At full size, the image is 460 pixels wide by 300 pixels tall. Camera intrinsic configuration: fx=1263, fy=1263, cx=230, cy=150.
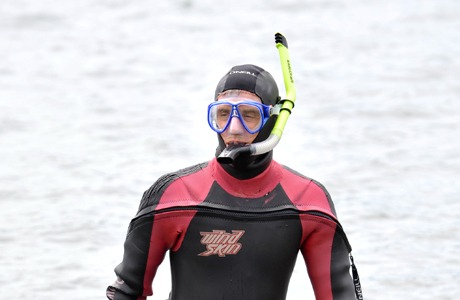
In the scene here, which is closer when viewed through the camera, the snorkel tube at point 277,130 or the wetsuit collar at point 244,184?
the snorkel tube at point 277,130

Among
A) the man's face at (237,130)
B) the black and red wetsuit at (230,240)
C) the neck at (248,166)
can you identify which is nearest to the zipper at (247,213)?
the black and red wetsuit at (230,240)

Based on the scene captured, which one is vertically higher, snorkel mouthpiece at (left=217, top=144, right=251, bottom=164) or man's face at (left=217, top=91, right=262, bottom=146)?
man's face at (left=217, top=91, right=262, bottom=146)

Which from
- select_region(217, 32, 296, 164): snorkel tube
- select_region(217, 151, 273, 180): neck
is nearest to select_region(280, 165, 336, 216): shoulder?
select_region(217, 151, 273, 180): neck

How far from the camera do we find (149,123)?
12.9 m

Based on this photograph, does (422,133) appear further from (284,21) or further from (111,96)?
(284,21)

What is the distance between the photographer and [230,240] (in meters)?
4.57

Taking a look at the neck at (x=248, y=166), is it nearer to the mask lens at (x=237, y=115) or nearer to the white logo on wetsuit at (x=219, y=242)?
the mask lens at (x=237, y=115)

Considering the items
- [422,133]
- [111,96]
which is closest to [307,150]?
[422,133]

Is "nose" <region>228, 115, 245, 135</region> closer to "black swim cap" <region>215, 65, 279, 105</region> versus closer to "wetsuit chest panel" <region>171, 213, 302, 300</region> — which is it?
"black swim cap" <region>215, 65, 279, 105</region>

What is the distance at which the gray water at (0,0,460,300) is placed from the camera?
9086 millimetres

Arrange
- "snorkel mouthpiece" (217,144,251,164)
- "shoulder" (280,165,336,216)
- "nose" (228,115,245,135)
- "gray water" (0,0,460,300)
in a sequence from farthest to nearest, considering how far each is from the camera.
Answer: "gray water" (0,0,460,300) < "shoulder" (280,165,336,216) < "nose" (228,115,245,135) < "snorkel mouthpiece" (217,144,251,164)

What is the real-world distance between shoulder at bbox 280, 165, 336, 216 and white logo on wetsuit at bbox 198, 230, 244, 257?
274mm

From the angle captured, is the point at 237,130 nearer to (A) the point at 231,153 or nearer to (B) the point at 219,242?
(A) the point at 231,153

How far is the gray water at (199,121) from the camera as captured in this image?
909 centimetres
